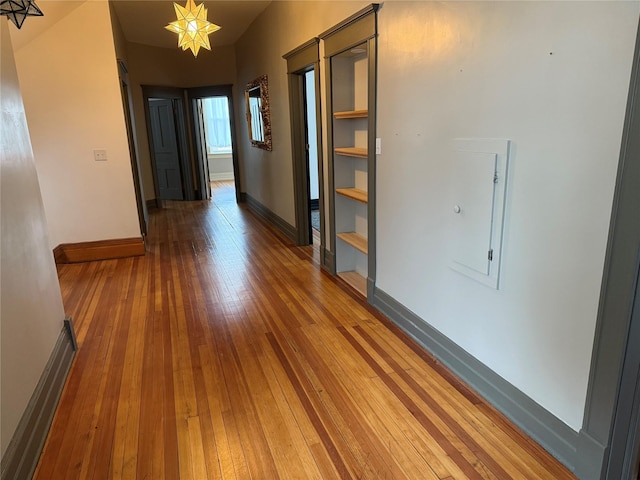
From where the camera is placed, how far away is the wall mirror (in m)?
5.65

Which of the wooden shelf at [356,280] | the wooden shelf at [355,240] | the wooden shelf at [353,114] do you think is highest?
the wooden shelf at [353,114]

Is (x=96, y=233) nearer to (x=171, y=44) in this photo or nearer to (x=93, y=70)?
(x=93, y=70)

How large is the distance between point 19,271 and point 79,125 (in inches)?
119

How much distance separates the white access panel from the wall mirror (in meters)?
3.89

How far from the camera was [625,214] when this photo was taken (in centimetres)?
140

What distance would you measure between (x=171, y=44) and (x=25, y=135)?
5.80m

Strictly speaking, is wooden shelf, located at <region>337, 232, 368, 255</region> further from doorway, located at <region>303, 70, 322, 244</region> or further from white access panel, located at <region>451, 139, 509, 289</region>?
white access panel, located at <region>451, 139, 509, 289</region>

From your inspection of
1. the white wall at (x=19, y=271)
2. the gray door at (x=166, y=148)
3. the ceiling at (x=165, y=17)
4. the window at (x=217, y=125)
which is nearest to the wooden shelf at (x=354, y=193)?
the white wall at (x=19, y=271)

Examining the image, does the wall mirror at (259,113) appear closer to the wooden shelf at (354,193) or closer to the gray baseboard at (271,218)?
the gray baseboard at (271,218)

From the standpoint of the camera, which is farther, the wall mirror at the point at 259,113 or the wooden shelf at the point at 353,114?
the wall mirror at the point at 259,113

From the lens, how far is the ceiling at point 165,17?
5.00 meters

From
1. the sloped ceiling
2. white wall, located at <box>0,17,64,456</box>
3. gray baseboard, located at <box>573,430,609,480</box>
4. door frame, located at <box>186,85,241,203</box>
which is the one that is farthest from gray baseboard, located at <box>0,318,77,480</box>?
door frame, located at <box>186,85,241,203</box>

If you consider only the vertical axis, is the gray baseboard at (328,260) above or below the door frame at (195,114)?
below

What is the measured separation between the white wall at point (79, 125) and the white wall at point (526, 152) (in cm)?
319
